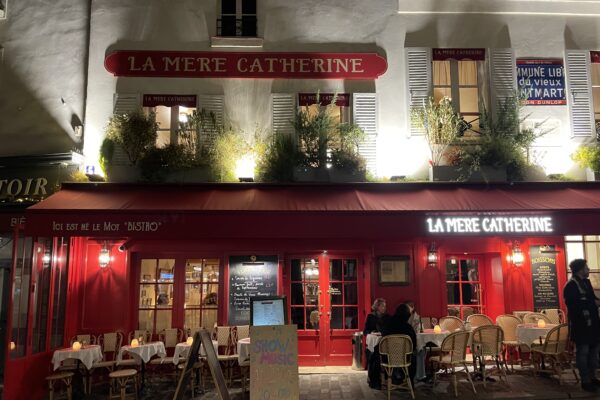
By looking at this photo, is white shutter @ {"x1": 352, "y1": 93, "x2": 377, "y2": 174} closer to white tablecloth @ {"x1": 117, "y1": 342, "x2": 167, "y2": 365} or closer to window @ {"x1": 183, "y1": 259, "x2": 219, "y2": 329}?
window @ {"x1": 183, "y1": 259, "x2": 219, "y2": 329}

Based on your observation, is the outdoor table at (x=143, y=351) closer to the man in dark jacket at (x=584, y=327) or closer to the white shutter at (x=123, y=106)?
the white shutter at (x=123, y=106)

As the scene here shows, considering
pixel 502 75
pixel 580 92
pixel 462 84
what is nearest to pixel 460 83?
pixel 462 84

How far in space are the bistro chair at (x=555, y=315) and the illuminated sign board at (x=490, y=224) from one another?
11.1ft

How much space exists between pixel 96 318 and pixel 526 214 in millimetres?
7925

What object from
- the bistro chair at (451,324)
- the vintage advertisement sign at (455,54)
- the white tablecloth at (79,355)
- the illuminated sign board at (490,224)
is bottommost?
the white tablecloth at (79,355)

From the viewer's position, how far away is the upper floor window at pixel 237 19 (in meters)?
9.97

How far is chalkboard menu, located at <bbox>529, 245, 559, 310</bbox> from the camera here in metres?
10.4

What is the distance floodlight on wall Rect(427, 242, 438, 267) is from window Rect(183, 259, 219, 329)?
14.4ft

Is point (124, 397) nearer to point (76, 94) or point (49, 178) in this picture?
point (49, 178)

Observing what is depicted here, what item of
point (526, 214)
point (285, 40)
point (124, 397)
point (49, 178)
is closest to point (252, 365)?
point (124, 397)

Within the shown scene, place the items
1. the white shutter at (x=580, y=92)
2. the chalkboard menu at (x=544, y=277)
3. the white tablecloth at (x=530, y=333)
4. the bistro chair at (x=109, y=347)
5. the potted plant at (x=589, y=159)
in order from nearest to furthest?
the white tablecloth at (x=530, y=333) → the bistro chair at (x=109, y=347) → the potted plant at (x=589, y=159) → the white shutter at (x=580, y=92) → the chalkboard menu at (x=544, y=277)

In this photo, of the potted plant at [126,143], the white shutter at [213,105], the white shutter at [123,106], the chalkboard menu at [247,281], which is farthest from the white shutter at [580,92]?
the white shutter at [123,106]

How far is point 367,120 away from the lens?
9695 mm

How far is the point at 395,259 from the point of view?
10.2 meters
